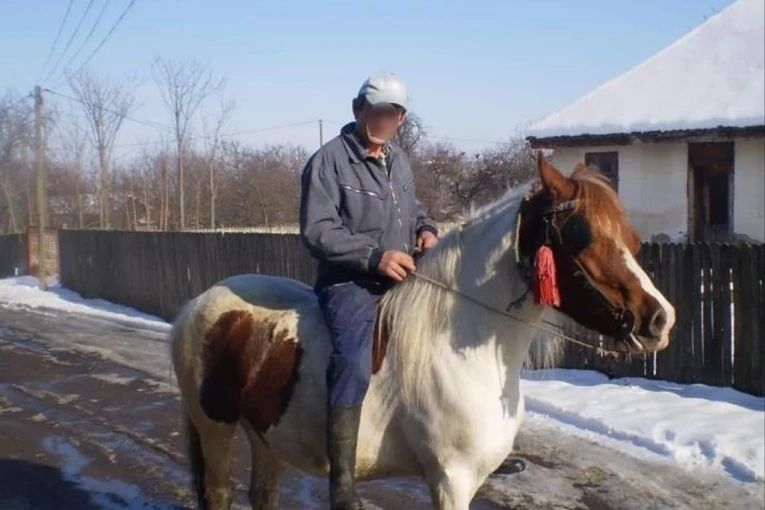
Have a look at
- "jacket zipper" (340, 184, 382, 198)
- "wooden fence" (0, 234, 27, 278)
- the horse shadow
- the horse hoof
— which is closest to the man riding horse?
"jacket zipper" (340, 184, 382, 198)

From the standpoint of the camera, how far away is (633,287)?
9.42ft

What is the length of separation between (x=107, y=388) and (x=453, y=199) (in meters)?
16.2

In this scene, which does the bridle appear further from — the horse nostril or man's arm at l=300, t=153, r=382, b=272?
man's arm at l=300, t=153, r=382, b=272

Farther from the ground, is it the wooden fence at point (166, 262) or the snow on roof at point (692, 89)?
the snow on roof at point (692, 89)

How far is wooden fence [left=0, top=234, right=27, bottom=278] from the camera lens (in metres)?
27.7

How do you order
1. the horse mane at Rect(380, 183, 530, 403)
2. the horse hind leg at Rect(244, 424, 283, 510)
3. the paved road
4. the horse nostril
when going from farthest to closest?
the paved road → the horse hind leg at Rect(244, 424, 283, 510) → the horse mane at Rect(380, 183, 530, 403) → the horse nostril

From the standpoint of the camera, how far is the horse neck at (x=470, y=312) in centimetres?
321

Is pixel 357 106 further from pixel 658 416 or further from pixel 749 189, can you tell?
pixel 749 189

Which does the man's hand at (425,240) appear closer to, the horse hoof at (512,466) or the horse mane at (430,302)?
the horse mane at (430,302)

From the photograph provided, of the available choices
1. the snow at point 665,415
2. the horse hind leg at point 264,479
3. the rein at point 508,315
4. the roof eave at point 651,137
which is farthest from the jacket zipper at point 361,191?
the roof eave at point 651,137

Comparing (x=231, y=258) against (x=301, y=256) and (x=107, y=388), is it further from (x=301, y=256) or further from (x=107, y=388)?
(x=107, y=388)

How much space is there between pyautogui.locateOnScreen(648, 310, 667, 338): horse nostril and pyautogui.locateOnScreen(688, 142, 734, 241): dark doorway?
1306cm

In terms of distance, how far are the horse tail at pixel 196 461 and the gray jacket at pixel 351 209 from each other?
A: 1.52 meters

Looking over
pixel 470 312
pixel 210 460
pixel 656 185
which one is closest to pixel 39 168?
pixel 656 185
